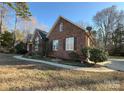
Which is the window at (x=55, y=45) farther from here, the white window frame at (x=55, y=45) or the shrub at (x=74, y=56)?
the shrub at (x=74, y=56)

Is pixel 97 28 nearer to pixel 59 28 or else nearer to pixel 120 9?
pixel 120 9

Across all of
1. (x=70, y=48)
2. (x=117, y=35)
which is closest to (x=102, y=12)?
(x=117, y=35)

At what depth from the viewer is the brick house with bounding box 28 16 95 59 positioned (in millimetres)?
16250

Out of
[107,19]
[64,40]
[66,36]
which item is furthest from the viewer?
[107,19]

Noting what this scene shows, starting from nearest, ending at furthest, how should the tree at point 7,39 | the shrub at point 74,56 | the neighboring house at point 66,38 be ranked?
1. the shrub at point 74,56
2. the neighboring house at point 66,38
3. the tree at point 7,39

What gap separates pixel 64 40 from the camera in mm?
18656

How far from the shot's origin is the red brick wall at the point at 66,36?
16312mm

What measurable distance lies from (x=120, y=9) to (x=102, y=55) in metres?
28.5

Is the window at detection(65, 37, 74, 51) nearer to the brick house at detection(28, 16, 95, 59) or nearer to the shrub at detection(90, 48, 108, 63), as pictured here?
the brick house at detection(28, 16, 95, 59)

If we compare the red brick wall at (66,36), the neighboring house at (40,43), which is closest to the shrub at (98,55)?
the red brick wall at (66,36)

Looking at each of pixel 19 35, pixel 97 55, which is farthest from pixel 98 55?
pixel 19 35

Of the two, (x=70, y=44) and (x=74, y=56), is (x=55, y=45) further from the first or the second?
(x=74, y=56)

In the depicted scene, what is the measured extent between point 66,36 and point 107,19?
24.3m

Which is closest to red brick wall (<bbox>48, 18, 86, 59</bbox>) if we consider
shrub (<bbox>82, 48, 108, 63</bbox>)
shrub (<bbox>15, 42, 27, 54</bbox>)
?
shrub (<bbox>82, 48, 108, 63</bbox>)
